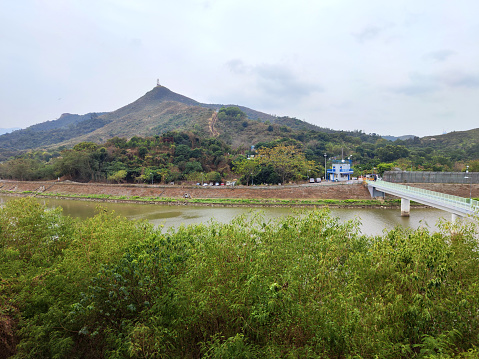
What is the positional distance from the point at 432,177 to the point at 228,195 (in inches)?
1273

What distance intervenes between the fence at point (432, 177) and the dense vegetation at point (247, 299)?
42819 millimetres

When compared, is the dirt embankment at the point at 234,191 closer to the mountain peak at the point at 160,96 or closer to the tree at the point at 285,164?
the tree at the point at 285,164

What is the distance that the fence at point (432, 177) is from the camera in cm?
4150

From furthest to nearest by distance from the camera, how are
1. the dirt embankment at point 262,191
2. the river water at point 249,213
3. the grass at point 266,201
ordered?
A: the dirt embankment at point 262,191
the grass at point 266,201
the river water at point 249,213

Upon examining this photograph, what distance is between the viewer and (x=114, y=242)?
27.2 feet

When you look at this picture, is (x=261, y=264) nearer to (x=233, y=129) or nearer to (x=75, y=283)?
(x=75, y=283)

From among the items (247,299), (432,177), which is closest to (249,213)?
(247,299)

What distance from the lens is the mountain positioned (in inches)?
3969

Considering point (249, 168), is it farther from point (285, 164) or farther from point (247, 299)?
point (247, 299)

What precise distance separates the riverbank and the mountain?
149ft

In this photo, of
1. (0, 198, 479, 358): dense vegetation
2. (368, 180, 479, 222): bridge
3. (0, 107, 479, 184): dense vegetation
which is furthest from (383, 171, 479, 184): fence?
(0, 198, 479, 358): dense vegetation

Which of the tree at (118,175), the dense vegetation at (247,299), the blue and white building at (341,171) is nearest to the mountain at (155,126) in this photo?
the blue and white building at (341,171)

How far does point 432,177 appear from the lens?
43.4 m

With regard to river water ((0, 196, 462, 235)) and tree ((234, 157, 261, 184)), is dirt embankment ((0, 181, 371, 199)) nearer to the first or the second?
tree ((234, 157, 261, 184))
